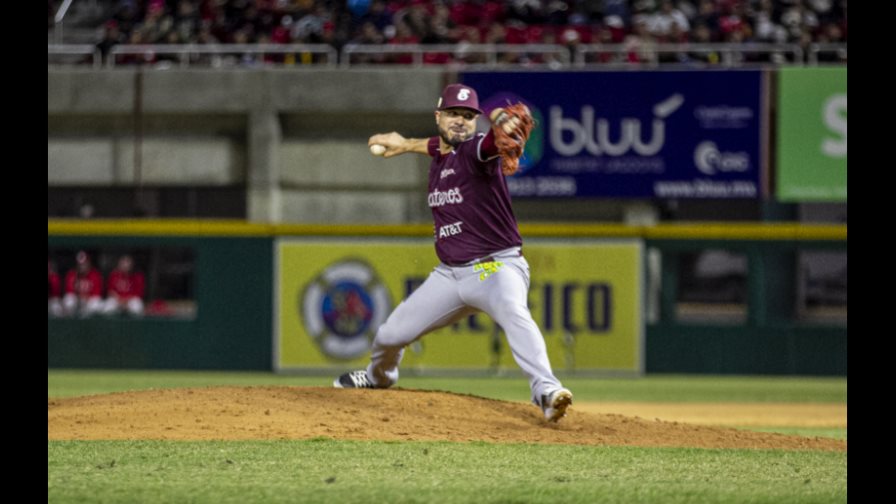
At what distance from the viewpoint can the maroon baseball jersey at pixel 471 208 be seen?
708cm

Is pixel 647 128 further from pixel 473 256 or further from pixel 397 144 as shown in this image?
pixel 473 256

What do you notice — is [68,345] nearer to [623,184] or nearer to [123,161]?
[123,161]

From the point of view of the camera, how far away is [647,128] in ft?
59.7

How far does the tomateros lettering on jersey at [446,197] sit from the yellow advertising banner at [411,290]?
887cm

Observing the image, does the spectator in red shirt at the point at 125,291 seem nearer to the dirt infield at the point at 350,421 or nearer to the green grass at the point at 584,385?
the green grass at the point at 584,385

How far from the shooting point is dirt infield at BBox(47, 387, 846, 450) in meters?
6.64

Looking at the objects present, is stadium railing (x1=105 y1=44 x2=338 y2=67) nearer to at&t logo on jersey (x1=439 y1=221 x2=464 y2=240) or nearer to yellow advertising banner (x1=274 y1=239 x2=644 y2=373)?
yellow advertising banner (x1=274 y1=239 x2=644 y2=373)

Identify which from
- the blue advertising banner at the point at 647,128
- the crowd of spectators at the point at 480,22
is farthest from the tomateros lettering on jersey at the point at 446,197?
the crowd of spectators at the point at 480,22

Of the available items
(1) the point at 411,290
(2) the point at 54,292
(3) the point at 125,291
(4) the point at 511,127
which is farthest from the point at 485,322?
(4) the point at 511,127

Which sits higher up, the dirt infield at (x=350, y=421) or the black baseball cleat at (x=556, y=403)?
the black baseball cleat at (x=556, y=403)

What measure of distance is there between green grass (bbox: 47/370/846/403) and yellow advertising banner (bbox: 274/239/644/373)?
1.23 feet

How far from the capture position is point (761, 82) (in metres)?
18.1

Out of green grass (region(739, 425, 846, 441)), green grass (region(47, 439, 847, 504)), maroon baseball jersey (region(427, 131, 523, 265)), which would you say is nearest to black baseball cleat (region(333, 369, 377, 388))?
maroon baseball jersey (region(427, 131, 523, 265))
